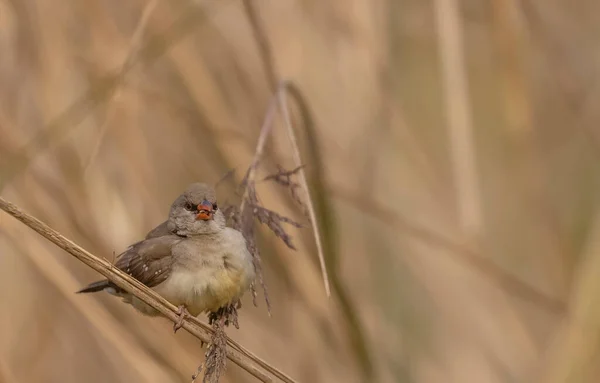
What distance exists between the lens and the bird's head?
7.34 feet

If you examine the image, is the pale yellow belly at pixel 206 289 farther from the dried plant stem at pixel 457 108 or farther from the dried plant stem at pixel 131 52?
the dried plant stem at pixel 457 108

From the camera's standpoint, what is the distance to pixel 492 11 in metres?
1.99

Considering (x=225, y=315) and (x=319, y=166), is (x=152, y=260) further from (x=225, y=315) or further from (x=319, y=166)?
(x=319, y=166)

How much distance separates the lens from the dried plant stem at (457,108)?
2004 mm

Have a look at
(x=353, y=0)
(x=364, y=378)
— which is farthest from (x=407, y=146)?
(x=364, y=378)

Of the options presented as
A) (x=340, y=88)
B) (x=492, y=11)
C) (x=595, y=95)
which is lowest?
(x=595, y=95)

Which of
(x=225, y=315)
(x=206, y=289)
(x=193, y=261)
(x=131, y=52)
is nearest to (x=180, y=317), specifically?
(x=225, y=315)

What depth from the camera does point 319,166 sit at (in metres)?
1.82

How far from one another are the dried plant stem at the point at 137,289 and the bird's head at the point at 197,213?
1.37ft

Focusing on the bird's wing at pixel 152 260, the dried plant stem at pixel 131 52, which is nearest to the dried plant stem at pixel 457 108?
the dried plant stem at pixel 131 52

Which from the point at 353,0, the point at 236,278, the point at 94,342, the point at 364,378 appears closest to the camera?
the point at 364,378

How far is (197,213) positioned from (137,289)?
0.68m

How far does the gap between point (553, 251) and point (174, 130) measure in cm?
128

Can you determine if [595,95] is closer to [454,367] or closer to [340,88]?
[340,88]
